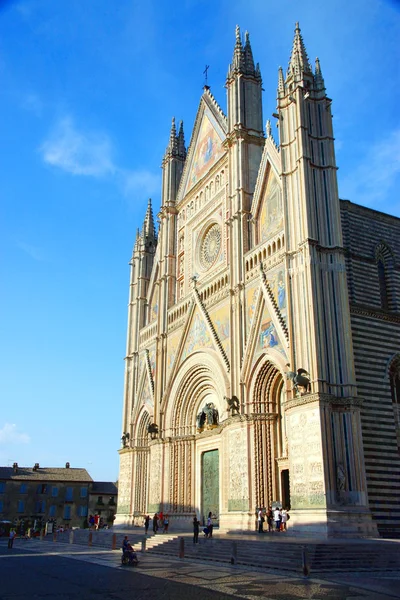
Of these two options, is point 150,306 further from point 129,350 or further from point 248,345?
point 248,345

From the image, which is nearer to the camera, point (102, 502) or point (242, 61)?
point (242, 61)

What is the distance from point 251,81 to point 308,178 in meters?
10.6

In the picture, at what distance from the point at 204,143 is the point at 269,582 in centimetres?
2684

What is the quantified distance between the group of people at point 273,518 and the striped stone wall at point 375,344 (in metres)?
3.28

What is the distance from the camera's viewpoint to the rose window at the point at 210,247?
103ft

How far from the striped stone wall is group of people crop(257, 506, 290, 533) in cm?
328

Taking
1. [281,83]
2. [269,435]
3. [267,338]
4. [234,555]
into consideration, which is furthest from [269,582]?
[281,83]

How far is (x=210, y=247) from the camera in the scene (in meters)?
32.2

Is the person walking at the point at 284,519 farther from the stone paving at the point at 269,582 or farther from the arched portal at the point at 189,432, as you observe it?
the arched portal at the point at 189,432

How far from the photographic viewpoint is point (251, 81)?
103 ft

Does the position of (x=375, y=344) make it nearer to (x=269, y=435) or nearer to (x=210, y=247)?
(x=269, y=435)

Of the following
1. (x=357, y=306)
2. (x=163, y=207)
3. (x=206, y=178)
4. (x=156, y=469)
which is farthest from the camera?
(x=163, y=207)

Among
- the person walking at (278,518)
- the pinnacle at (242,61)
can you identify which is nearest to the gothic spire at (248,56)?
the pinnacle at (242,61)

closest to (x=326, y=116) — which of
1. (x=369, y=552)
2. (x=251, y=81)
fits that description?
(x=251, y=81)
